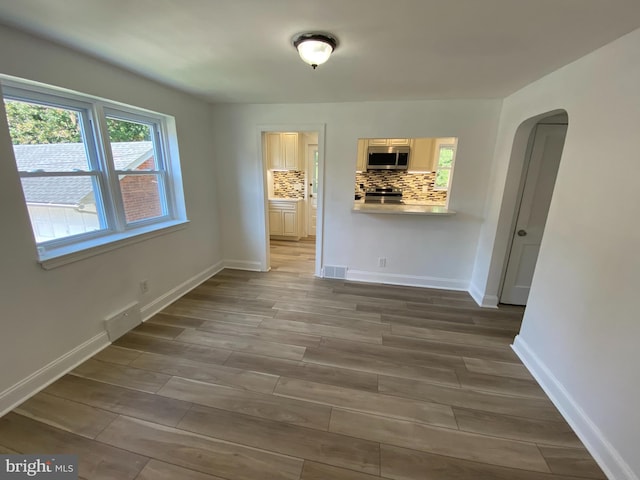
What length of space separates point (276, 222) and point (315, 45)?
4273 millimetres

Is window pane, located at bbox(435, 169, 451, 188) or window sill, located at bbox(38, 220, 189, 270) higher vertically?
window pane, located at bbox(435, 169, 451, 188)

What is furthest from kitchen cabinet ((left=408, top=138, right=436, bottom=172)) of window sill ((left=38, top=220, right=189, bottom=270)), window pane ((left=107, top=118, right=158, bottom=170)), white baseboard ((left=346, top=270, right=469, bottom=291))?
window sill ((left=38, top=220, right=189, bottom=270))

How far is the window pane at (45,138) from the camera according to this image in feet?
5.52

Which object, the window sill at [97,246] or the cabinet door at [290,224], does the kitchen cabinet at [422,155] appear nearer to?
the cabinet door at [290,224]

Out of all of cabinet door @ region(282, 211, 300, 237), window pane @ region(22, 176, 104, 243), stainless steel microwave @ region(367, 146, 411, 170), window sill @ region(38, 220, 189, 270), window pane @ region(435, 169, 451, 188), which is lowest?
cabinet door @ region(282, 211, 300, 237)

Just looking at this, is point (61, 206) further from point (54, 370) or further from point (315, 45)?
point (315, 45)

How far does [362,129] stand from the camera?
3.12m

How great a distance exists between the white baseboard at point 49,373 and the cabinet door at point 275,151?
4230 mm

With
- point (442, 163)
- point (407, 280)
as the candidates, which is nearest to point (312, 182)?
point (442, 163)

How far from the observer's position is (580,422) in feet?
5.00

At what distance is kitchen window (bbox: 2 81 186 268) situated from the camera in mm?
1745

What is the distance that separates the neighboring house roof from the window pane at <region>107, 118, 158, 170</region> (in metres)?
0.04

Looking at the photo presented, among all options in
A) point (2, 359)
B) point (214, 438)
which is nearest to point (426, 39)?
point (214, 438)

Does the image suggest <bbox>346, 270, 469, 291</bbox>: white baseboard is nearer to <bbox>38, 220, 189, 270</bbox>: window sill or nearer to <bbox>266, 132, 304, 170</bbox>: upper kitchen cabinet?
<bbox>38, 220, 189, 270</bbox>: window sill
